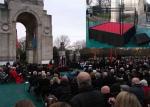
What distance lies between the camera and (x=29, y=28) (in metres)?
44.8

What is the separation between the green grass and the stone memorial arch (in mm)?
17213

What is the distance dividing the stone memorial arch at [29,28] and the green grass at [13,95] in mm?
17213

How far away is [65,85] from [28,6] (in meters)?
30.9

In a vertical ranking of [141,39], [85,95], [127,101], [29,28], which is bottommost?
[85,95]

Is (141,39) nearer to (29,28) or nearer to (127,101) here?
(29,28)

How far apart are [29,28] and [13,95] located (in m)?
24.5

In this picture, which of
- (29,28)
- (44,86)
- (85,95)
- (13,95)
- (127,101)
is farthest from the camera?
(29,28)

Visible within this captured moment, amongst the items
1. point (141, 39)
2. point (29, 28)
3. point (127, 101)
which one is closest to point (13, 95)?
point (127, 101)

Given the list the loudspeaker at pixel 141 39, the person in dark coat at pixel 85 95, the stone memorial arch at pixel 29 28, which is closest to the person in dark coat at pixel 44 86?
the person in dark coat at pixel 85 95

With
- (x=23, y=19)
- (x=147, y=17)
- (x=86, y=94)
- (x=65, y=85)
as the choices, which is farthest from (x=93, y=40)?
(x=86, y=94)

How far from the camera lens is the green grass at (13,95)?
1816cm

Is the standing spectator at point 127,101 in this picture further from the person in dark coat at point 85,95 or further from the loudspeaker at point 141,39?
the loudspeaker at point 141,39

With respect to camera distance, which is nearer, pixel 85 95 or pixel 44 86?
pixel 85 95

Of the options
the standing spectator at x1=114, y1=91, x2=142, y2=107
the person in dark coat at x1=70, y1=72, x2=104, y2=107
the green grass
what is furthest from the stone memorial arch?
the standing spectator at x1=114, y1=91, x2=142, y2=107
